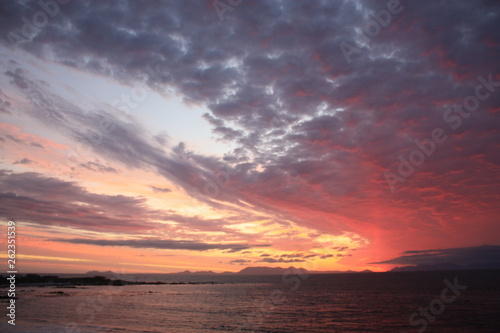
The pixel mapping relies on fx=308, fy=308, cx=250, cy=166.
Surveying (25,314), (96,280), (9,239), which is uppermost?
(9,239)

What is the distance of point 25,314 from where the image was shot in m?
47.8

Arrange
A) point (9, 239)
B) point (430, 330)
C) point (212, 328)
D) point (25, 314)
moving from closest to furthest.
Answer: point (9, 239), point (430, 330), point (212, 328), point (25, 314)

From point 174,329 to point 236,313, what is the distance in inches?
710

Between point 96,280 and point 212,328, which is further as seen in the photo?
point 96,280

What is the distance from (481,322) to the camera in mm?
43781

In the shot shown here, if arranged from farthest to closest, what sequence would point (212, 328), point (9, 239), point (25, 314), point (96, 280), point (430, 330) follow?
point (96, 280), point (25, 314), point (212, 328), point (430, 330), point (9, 239)

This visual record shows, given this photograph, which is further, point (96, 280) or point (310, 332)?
point (96, 280)

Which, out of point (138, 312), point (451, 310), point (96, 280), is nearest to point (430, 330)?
point (451, 310)

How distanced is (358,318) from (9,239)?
4886 centimetres

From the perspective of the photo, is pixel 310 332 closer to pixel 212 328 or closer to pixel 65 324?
pixel 212 328

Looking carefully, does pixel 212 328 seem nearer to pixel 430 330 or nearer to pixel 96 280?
pixel 430 330

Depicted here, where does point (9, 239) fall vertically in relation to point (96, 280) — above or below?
above

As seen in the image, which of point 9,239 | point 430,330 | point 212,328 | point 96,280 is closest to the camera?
point 9,239

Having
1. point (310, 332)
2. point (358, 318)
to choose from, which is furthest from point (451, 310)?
point (310, 332)
